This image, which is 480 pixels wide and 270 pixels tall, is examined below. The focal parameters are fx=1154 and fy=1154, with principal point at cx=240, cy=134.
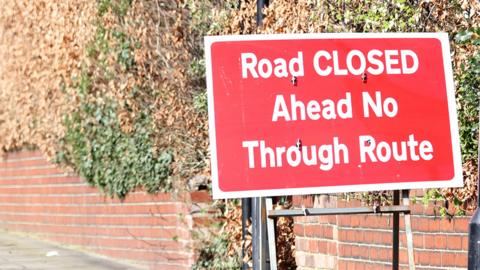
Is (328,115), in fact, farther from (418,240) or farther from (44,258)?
(44,258)

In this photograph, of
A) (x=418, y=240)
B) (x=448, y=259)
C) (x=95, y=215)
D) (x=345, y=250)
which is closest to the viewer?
(x=448, y=259)

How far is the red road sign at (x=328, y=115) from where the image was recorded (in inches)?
236

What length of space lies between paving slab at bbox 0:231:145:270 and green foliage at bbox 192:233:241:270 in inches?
58.9

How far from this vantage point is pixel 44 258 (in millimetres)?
14664

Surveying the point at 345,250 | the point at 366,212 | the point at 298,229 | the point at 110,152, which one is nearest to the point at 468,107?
the point at 366,212

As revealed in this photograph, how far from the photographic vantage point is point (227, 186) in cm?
593

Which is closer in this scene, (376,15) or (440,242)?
(440,242)

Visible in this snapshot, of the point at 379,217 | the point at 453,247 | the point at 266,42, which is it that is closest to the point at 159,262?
the point at 379,217

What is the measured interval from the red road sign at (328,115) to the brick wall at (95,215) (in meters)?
6.19

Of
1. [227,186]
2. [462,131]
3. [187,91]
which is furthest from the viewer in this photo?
[187,91]

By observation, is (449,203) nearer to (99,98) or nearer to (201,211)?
(201,211)

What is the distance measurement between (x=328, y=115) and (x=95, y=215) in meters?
9.07

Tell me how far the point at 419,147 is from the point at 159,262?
722cm

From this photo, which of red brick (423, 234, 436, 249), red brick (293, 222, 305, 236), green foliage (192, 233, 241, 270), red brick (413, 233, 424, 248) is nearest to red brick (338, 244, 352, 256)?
red brick (293, 222, 305, 236)
